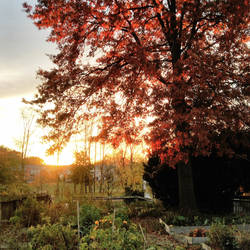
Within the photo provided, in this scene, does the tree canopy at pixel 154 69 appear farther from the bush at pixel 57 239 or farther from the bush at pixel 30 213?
the bush at pixel 57 239

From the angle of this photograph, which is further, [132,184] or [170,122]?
[132,184]

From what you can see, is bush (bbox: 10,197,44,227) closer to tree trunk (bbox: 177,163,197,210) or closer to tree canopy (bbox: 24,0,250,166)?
tree canopy (bbox: 24,0,250,166)

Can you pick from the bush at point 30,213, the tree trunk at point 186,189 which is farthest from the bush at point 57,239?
the tree trunk at point 186,189

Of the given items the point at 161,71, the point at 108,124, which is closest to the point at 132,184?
the point at 108,124

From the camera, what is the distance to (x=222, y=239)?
17.5 ft

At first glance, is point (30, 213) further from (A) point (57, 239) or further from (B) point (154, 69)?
(B) point (154, 69)

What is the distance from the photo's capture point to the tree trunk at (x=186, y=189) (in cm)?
1002

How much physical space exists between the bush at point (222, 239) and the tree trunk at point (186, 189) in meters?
4.17

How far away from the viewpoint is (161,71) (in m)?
10.0

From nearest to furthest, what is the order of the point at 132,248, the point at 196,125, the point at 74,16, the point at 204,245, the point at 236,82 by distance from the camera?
the point at 132,248 < the point at 204,245 < the point at 196,125 < the point at 236,82 < the point at 74,16

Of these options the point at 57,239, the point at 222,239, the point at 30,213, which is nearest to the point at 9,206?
the point at 30,213

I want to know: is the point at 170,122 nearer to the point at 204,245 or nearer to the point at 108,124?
the point at 108,124

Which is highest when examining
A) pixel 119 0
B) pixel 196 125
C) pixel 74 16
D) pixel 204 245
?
pixel 119 0

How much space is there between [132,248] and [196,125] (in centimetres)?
497
